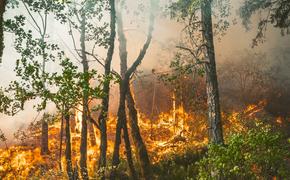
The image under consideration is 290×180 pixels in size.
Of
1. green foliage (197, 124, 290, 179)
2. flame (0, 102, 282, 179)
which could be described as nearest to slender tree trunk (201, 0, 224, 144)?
green foliage (197, 124, 290, 179)

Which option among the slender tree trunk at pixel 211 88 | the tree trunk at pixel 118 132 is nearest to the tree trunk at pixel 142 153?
the tree trunk at pixel 118 132

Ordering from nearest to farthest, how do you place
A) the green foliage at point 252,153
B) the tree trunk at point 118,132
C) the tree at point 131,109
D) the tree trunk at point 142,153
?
the green foliage at point 252,153 < the tree trunk at point 118,132 < the tree at point 131,109 < the tree trunk at point 142,153

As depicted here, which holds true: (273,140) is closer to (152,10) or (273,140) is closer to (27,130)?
(152,10)

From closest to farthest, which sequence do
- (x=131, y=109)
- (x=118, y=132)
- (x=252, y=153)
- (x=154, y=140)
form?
1. (x=252, y=153)
2. (x=118, y=132)
3. (x=131, y=109)
4. (x=154, y=140)

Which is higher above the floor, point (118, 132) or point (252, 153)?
point (252, 153)

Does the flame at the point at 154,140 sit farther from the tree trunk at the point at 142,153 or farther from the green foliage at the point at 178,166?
the tree trunk at the point at 142,153

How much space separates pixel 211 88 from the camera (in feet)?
35.6

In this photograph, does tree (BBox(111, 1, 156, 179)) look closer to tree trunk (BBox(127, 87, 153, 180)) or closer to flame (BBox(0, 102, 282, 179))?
tree trunk (BBox(127, 87, 153, 180))

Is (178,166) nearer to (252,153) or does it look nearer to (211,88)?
(211,88)

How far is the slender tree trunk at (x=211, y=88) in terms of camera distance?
10.7m

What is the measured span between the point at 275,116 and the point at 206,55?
20991mm

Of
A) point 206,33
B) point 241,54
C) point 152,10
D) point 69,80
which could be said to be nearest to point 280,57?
point 241,54

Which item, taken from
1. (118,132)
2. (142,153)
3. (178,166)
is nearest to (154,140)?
(178,166)

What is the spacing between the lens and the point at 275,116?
3016cm
